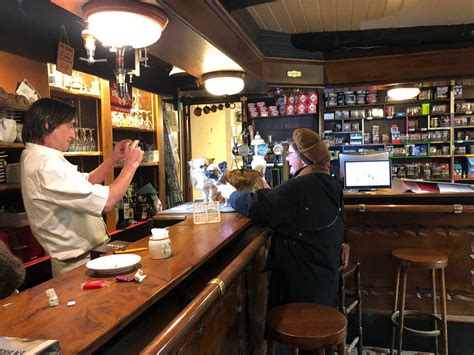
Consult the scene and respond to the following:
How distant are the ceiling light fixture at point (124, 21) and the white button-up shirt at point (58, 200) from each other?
22.5 inches

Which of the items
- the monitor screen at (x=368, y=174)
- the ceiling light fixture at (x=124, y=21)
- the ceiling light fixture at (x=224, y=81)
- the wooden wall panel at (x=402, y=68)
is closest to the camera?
the ceiling light fixture at (x=124, y=21)

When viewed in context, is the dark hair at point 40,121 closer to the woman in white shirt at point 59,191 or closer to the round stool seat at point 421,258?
the woman in white shirt at point 59,191

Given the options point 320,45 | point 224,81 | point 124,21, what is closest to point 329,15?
point 320,45

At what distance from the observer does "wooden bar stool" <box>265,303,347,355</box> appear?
1.71m

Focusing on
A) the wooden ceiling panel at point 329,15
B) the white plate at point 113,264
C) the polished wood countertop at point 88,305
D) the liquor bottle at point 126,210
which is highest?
the wooden ceiling panel at point 329,15

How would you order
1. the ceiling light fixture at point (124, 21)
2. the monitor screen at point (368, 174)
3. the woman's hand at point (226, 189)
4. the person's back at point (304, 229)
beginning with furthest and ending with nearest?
the monitor screen at point (368, 174), the woman's hand at point (226, 189), the person's back at point (304, 229), the ceiling light fixture at point (124, 21)

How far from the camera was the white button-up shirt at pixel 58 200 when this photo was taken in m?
1.68

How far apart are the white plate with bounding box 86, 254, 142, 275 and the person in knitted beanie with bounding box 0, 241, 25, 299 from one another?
32 centimetres

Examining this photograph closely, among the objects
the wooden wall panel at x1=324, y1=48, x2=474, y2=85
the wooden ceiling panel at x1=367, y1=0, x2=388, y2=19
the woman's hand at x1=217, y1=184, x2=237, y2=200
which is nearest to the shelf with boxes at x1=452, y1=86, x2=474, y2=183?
the wooden wall panel at x1=324, y1=48, x2=474, y2=85

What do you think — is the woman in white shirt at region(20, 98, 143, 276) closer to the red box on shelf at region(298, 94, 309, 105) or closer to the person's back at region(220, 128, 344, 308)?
the person's back at region(220, 128, 344, 308)

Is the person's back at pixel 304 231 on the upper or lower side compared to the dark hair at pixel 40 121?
lower

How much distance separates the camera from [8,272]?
0.97 m

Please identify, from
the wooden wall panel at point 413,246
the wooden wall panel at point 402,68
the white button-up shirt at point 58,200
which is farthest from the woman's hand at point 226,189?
the wooden wall panel at point 402,68

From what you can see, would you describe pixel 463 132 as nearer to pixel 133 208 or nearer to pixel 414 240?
pixel 414 240
